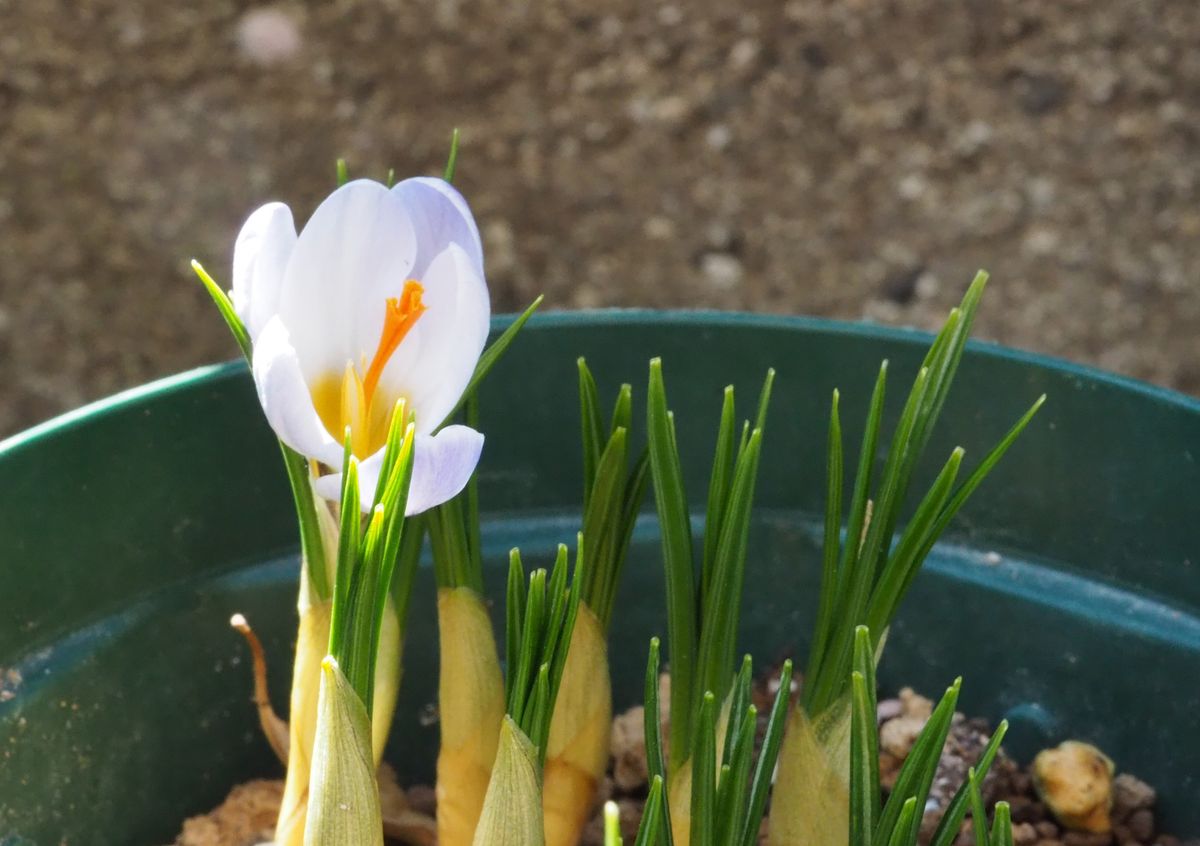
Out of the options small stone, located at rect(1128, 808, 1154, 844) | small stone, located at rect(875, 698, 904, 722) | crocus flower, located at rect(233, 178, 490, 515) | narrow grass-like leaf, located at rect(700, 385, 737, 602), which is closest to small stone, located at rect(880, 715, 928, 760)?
small stone, located at rect(875, 698, 904, 722)

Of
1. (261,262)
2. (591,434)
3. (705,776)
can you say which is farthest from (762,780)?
(261,262)

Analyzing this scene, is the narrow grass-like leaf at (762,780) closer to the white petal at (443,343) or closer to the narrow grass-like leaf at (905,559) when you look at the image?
the narrow grass-like leaf at (905,559)

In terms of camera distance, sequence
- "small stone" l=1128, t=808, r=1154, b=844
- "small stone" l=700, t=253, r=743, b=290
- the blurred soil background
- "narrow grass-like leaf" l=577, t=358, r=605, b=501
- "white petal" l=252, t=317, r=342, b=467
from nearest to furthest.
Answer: "white petal" l=252, t=317, r=342, b=467, "narrow grass-like leaf" l=577, t=358, r=605, b=501, "small stone" l=1128, t=808, r=1154, b=844, the blurred soil background, "small stone" l=700, t=253, r=743, b=290

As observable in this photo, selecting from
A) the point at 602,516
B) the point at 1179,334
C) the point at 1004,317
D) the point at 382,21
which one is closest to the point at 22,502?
the point at 602,516

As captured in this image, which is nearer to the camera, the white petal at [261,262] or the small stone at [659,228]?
the white petal at [261,262]

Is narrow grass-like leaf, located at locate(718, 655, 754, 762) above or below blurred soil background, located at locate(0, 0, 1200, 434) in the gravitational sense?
below

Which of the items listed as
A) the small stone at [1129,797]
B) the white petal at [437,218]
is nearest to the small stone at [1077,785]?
the small stone at [1129,797]

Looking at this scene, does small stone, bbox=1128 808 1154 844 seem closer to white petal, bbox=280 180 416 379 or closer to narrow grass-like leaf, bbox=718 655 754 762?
narrow grass-like leaf, bbox=718 655 754 762

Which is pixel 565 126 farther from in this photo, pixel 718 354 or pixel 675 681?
pixel 675 681
